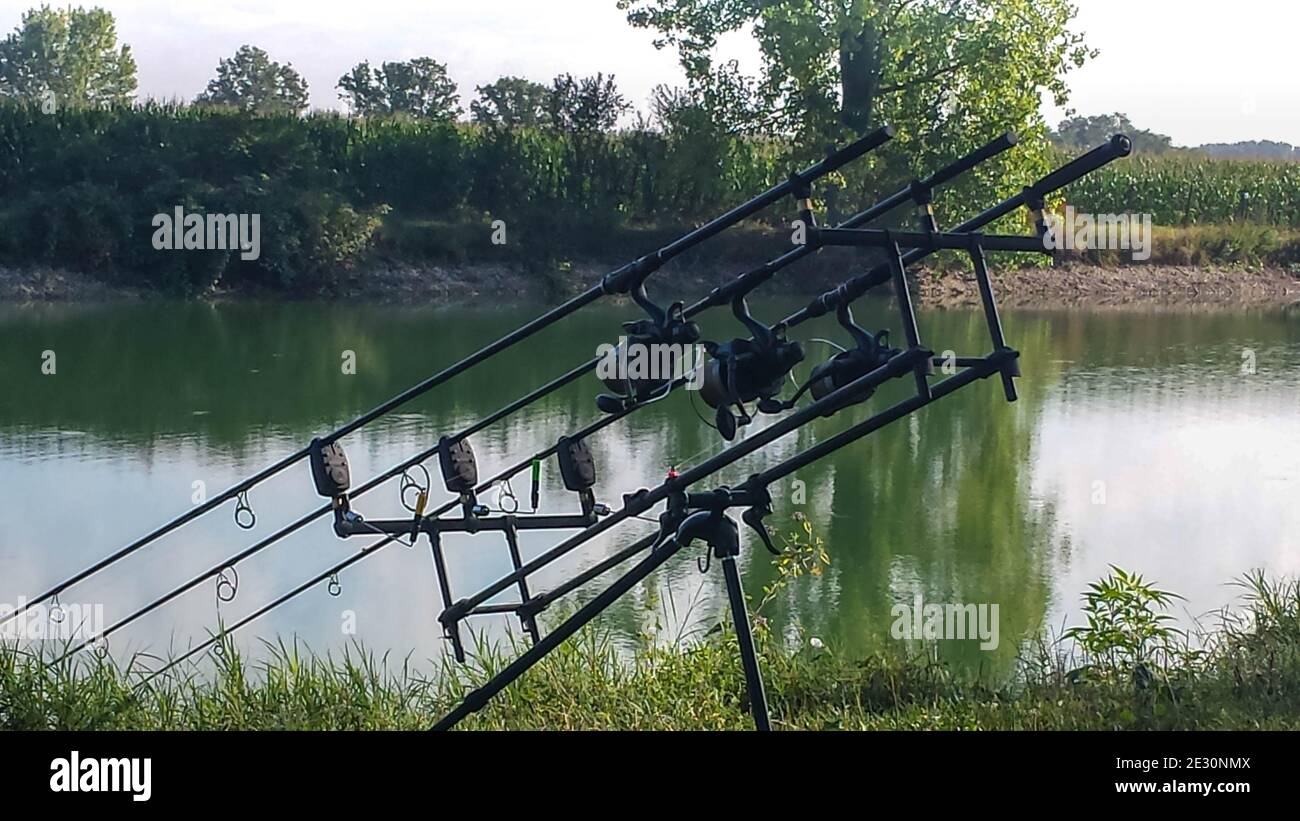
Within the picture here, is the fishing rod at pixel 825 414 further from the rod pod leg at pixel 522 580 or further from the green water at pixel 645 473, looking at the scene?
the green water at pixel 645 473

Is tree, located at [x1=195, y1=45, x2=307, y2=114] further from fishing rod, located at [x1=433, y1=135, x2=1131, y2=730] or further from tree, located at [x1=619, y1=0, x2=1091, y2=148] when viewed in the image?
fishing rod, located at [x1=433, y1=135, x2=1131, y2=730]

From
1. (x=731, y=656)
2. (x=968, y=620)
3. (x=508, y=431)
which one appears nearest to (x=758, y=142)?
(x=508, y=431)

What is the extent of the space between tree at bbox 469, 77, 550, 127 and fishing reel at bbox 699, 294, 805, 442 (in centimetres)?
1917

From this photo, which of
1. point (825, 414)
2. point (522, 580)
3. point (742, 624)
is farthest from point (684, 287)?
point (825, 414)

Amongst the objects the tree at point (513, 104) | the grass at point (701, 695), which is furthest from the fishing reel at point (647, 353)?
the tree at point (513, 104)

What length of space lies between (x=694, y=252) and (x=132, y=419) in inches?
379

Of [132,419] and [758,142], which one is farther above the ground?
[758,142]

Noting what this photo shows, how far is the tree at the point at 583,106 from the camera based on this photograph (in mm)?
20562

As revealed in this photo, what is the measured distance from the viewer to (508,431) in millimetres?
8641

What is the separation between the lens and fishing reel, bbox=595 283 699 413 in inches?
81.9

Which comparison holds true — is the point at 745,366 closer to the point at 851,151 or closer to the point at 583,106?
the point at 851,151

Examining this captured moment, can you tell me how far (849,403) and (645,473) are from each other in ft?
18.0

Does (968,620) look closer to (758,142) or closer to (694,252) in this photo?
(694,252)
